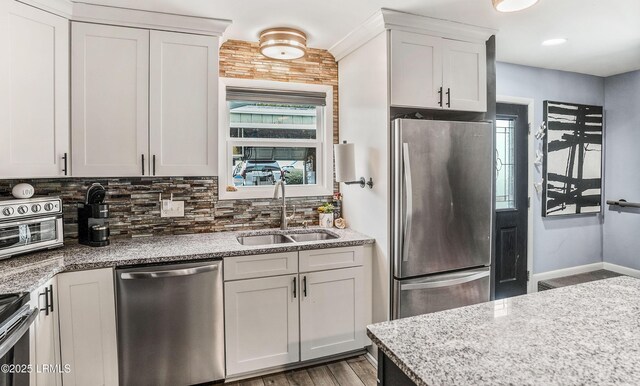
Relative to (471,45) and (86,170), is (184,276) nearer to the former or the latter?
(86,170)

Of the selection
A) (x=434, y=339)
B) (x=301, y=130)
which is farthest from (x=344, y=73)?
(x=434, y=339)

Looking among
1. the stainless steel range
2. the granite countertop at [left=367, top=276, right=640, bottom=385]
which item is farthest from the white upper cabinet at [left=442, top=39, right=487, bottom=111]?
the stainless steel range

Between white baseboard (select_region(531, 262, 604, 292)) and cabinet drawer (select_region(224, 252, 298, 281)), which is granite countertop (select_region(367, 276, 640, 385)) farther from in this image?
white baseboard (select_region(531, 262, 604, 292))

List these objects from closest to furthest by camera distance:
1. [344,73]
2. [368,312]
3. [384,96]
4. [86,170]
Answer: [86,170] < [384,96] < [368,312] < [344,73]

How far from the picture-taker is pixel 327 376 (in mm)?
2441

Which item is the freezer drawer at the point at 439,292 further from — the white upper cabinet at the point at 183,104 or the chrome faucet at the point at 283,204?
the white upper cabinet at the point at 183,104

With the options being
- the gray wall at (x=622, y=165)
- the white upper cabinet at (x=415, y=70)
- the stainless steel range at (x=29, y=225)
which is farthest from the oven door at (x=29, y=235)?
the gray wall at (x=622, y=165)

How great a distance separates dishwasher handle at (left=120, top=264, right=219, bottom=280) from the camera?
2.05m

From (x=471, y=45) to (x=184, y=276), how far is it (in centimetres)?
254

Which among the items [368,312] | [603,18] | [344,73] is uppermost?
[603,18]

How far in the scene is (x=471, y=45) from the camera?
8.93 feet

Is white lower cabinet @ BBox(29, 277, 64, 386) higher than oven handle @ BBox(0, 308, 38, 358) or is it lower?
lower

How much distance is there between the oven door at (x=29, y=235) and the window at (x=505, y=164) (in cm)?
359

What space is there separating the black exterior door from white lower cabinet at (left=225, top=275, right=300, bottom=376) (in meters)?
2.25
